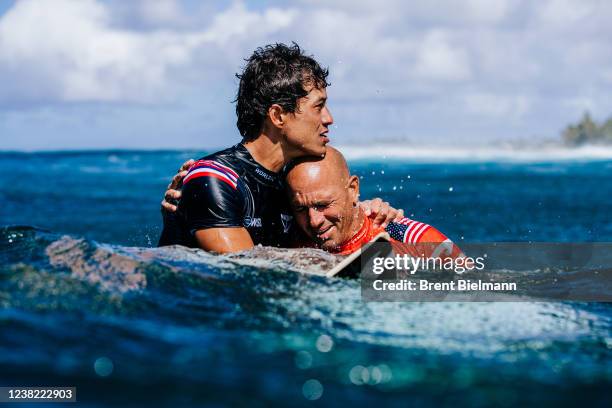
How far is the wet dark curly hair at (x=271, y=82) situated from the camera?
7070 mm

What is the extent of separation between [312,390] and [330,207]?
283 centimetres

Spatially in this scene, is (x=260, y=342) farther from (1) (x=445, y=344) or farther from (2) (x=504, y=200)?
(2) (x=504, y=200)

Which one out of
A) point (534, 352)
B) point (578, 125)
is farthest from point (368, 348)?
point (578, 125)

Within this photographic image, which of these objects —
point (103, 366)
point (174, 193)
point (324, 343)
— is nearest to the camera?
point (103, 366)

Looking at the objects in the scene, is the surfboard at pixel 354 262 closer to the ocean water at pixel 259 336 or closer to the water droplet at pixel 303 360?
the ocean water at pixel 259 336

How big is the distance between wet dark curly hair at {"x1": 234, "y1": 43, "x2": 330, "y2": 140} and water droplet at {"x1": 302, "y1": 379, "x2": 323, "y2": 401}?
11.0ft

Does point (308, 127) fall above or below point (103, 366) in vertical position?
above

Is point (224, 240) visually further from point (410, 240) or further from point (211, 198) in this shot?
point (410, 240)

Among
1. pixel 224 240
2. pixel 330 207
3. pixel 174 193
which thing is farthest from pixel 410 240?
pixel 174 193

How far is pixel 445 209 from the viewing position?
21.2 metres

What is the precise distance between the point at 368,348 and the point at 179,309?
4.50 feet

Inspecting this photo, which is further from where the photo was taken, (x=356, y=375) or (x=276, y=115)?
(x=276, y=115)

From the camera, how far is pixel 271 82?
7117 mm

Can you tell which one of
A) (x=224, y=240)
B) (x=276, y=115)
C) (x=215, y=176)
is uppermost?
(x=276, y=115)
